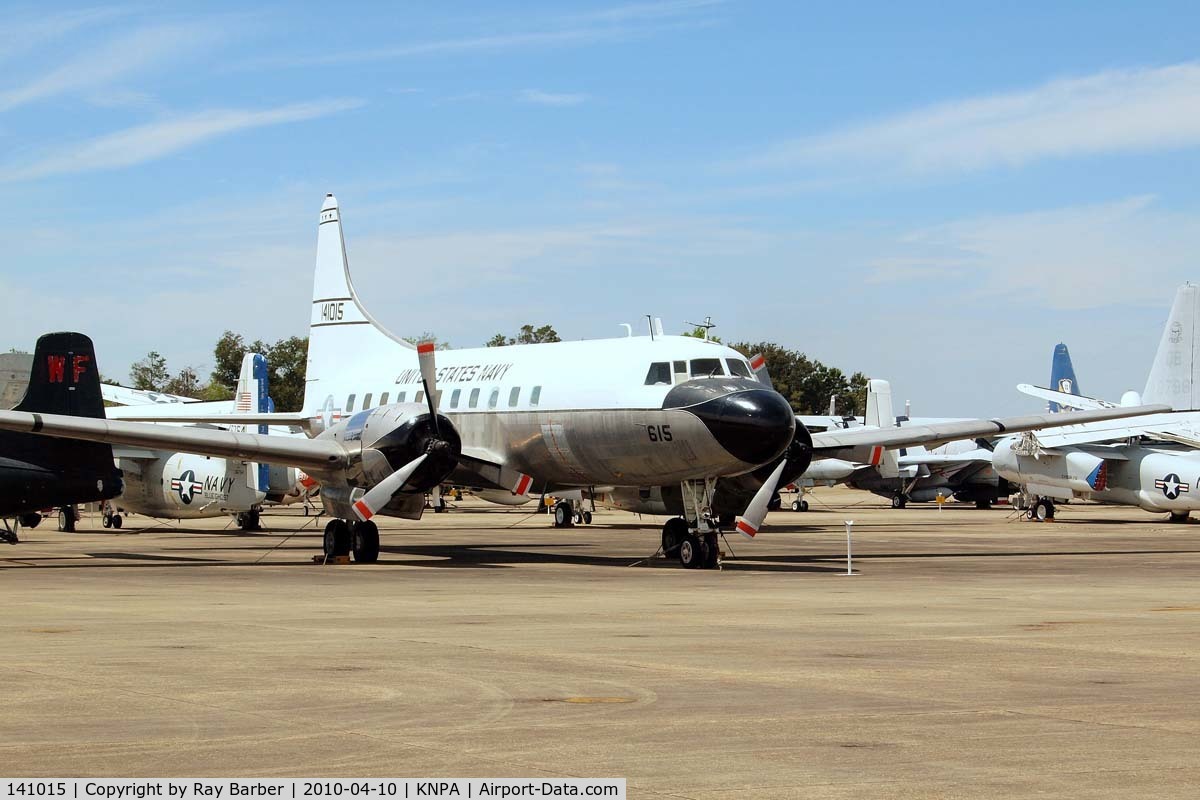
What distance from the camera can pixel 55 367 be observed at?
29078mm

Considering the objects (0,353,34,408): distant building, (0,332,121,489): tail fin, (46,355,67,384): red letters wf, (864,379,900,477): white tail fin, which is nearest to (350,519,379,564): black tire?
(0,332,121,489): tail fin

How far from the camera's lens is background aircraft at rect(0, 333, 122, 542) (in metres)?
27.8

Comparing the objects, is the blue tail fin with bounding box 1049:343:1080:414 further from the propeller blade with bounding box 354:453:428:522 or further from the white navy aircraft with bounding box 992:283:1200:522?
the propeller blade with bounding box 354:453:428:522

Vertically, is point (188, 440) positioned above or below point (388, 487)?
above

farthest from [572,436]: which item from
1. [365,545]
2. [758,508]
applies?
[365,545]

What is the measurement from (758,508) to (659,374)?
9.55ft

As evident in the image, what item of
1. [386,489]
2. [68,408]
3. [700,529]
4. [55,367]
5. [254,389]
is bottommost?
[700,529]

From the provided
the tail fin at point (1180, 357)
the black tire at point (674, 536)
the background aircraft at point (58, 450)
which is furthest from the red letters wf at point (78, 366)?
the tail fin at point (1180, 357)

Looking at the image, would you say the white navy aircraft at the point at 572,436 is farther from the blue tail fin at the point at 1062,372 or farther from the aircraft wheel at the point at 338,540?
the blue tail fin at the point at 1062,372

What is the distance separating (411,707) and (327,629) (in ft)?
18.1

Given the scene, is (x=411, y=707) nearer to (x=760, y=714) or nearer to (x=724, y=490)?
(x=760, y=714)

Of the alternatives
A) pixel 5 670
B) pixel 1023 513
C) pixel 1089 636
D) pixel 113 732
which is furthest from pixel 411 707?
pixel 1023 513

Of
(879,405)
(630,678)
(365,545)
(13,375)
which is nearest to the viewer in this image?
(630,678)

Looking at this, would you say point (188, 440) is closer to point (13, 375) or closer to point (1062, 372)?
point (13, 375)
